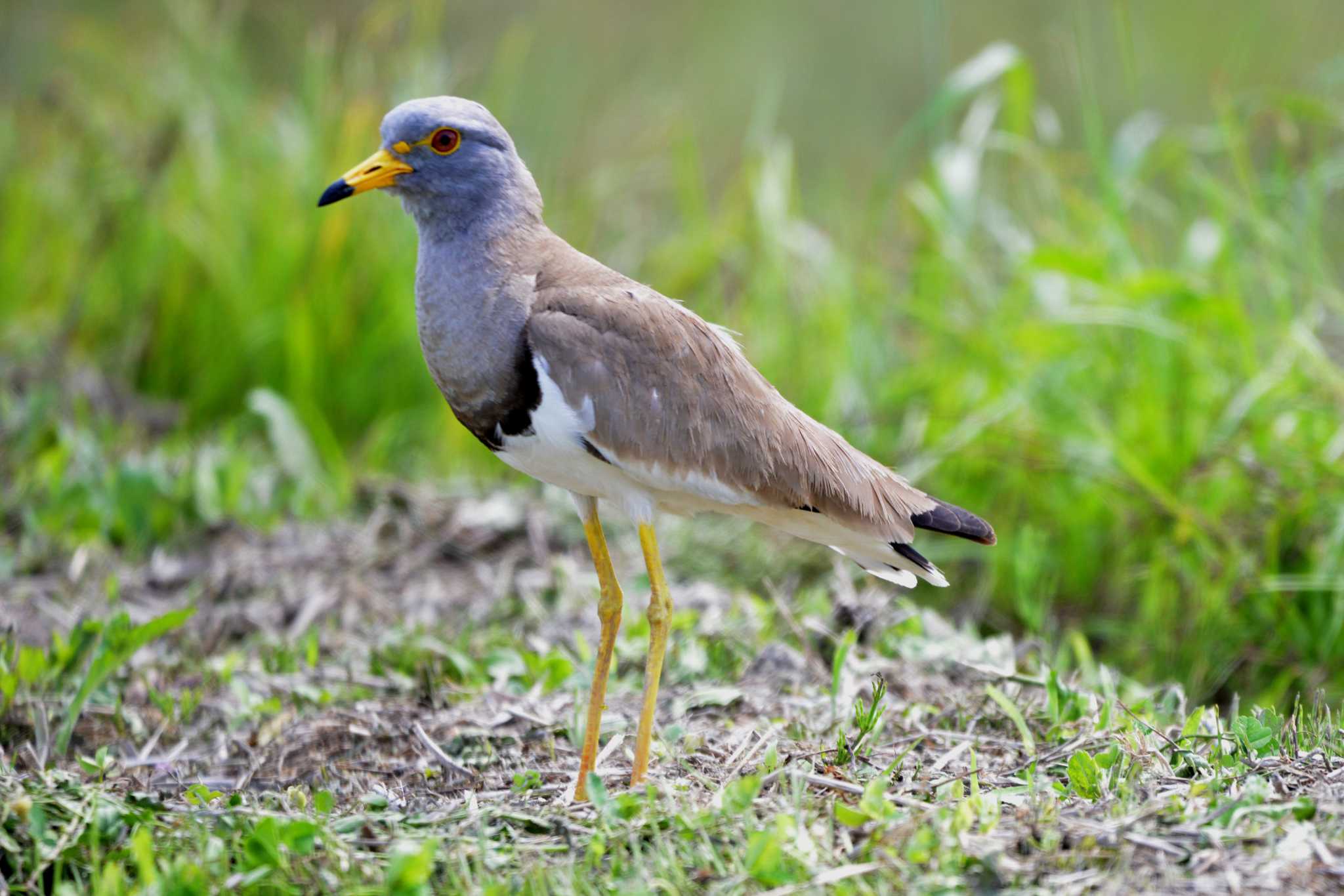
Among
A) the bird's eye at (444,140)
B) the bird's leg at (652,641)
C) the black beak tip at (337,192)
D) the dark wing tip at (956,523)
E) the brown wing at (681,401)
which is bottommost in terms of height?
the bird's leg at (652,641)

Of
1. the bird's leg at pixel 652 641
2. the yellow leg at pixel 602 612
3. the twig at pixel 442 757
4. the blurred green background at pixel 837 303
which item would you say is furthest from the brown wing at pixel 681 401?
the blurred green background at pixel 837 303

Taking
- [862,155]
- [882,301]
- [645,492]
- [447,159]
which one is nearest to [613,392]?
[645,492]

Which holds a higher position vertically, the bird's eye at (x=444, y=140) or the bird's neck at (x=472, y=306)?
the bird's eye at (x=444, y=140)

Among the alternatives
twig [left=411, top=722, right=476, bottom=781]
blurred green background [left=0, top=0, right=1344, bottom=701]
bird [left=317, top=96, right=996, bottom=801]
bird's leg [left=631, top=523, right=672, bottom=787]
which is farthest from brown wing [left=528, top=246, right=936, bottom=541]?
blurred green background [left=0, top=0, right=1344, bottom=701]

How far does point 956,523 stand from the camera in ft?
11.5

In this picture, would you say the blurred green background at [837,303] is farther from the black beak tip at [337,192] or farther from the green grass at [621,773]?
the black beak tip at [337,192]

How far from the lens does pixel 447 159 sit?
3412 mm

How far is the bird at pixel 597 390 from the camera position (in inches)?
125

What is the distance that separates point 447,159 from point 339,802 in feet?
5.02

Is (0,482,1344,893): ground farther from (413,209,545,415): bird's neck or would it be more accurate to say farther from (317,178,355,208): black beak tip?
(317,178,355,208): black beak tip

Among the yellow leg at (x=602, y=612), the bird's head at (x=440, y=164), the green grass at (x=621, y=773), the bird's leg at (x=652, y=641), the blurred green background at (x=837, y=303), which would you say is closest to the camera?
the green grass at (x=621, y=773)

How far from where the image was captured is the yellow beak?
3367 mm

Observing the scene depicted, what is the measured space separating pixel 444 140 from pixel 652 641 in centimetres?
131

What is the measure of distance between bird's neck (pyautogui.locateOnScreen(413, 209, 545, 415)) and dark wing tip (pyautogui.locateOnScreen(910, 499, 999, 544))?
111cm
